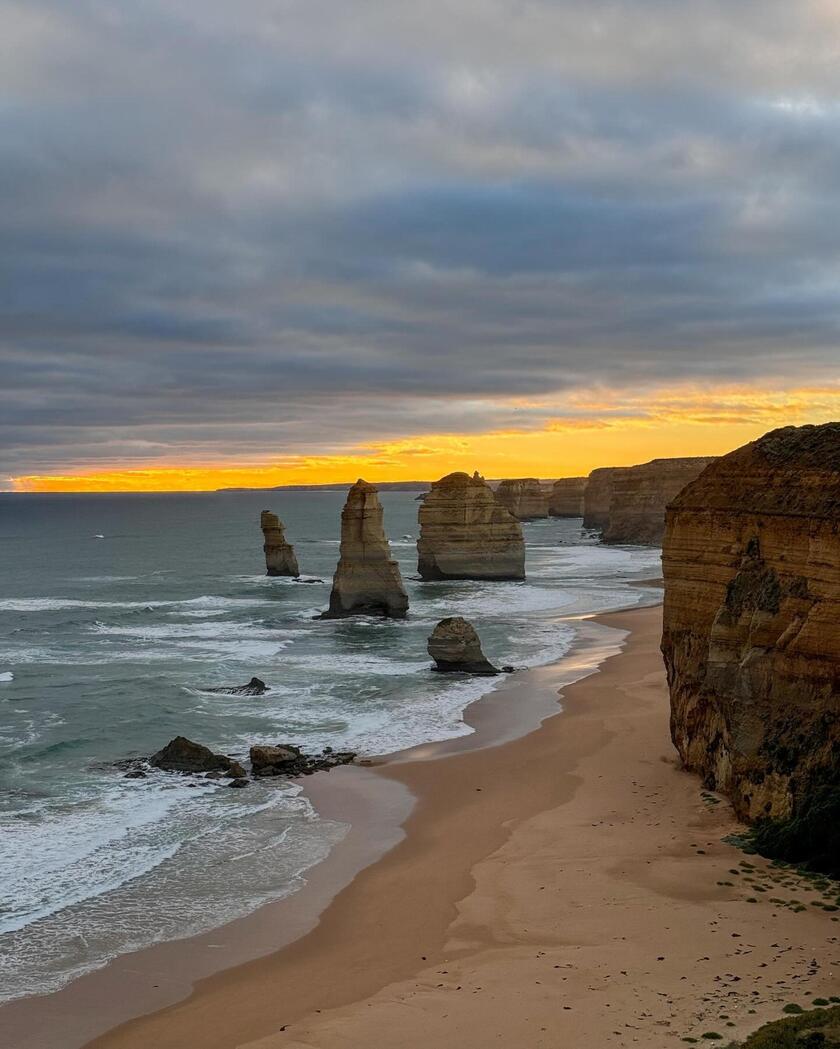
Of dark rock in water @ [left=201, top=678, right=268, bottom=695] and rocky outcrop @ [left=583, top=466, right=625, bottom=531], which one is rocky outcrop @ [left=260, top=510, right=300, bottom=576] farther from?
rocky outcrop @ [left=583, top=466, right=625, bottom=531]

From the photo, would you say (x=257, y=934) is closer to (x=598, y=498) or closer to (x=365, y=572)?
(x=365, y=572)

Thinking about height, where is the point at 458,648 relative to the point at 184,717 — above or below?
above

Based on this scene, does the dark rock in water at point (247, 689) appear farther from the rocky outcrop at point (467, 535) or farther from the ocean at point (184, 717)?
the rocky outcrop at point (467, 535)

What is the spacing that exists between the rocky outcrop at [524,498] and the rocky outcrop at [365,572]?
11621 centimetres

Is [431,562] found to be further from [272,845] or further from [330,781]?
[272,845]

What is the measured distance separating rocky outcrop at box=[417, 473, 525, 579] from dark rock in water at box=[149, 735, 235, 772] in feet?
143

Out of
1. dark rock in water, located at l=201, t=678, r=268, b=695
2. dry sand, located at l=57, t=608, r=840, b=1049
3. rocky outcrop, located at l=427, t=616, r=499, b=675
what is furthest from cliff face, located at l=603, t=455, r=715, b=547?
dry sand, located at l=57, t=608, r=840, b=1049

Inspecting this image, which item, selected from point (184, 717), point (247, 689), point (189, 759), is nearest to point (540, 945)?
point (189, 759)

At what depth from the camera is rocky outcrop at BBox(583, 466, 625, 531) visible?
136 metres

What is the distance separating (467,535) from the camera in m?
72.1

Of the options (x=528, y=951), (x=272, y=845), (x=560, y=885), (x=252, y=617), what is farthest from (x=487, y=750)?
(x=252, y=617)

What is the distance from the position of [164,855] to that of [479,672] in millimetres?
20487

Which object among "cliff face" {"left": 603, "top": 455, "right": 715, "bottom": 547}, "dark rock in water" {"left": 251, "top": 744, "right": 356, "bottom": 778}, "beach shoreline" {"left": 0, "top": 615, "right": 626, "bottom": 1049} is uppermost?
"cliff face" {"left": 603, "top": 455, "right": 715, "bottom": 547}

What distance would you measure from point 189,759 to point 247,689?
10.3 meters
